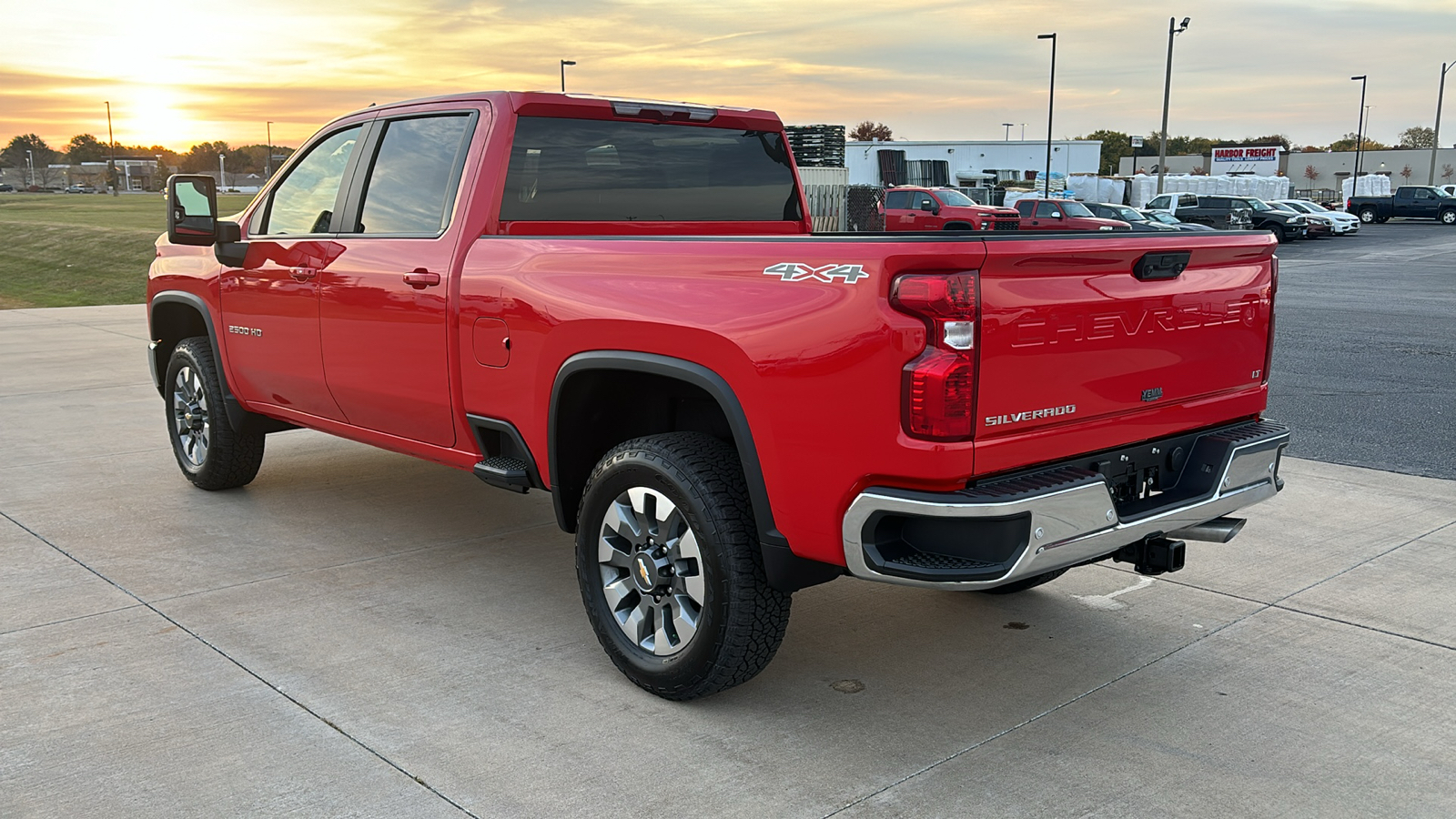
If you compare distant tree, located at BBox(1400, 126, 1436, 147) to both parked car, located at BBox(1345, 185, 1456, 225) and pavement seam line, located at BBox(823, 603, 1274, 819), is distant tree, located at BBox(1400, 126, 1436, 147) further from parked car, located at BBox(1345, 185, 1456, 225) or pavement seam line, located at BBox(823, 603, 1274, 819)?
pavement seam line, located at BBox(823, 603, 1274, 819)

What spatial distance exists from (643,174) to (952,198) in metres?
27.0

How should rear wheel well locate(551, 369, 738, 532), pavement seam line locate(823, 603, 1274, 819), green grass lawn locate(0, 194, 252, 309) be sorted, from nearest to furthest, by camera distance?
pavement seam line locate(823, 603, 1274, 819), rear wheel well locate(551, 369, 738, 532), green grass lawn locate(0, 194, 252, 309)

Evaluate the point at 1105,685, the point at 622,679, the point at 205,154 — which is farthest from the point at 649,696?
the point at 205,154

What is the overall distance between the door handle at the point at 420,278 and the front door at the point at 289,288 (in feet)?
2.22

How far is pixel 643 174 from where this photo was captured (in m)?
5.16

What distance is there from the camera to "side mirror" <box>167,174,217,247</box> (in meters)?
5.88

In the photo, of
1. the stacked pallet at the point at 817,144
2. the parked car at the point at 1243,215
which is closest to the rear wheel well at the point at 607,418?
the stacked pallet at the point at 817,144

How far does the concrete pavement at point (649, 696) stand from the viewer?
11.0 ft

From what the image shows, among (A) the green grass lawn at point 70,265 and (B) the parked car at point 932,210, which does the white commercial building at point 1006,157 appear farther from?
(A) the green grass lawn at point 70,265

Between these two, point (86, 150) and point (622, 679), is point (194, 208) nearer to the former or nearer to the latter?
point (622, 679)

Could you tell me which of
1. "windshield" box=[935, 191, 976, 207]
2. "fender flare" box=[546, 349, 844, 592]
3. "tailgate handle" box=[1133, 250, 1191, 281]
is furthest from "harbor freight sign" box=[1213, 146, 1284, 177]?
"fender flare" box=[546, 349, 844, 592]

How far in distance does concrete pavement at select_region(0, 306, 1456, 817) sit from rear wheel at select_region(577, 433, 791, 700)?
0.17 meters

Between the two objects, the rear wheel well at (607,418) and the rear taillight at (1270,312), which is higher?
the rear taillight at (1270,312)

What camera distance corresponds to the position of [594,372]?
4.11m
